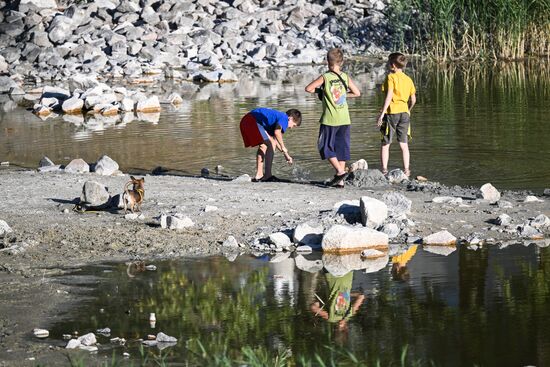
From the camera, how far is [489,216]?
1139 centimetres

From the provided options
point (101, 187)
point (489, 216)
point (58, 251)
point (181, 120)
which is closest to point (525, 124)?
point (181, 120)

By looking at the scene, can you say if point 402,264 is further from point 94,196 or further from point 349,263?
point 94,196

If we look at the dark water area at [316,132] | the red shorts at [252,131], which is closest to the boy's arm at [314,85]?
the red shorts at [252,131]

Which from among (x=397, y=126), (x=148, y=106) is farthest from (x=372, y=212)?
(x=148, y=106)

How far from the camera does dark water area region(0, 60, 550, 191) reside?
1582 cm

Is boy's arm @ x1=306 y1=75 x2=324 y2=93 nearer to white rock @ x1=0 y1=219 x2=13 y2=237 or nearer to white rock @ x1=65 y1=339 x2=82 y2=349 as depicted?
white rock @ x1=0 y1=219 x2=13 y2=237

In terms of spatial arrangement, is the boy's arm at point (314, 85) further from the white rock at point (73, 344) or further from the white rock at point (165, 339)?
the white rock at point (73, 344)

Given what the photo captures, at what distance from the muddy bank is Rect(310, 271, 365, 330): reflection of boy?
1.41m

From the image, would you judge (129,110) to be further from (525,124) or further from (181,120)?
(525,124)

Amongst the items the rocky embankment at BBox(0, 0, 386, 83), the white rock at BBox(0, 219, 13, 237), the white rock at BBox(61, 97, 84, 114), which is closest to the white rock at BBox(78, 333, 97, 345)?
the white rock at BBox(0, 219, 13, 237)

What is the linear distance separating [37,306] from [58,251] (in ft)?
6.34

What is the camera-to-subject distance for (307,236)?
10625 millimetres

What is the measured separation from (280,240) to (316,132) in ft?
30.0

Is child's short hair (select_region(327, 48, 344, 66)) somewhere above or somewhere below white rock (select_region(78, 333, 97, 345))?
above
